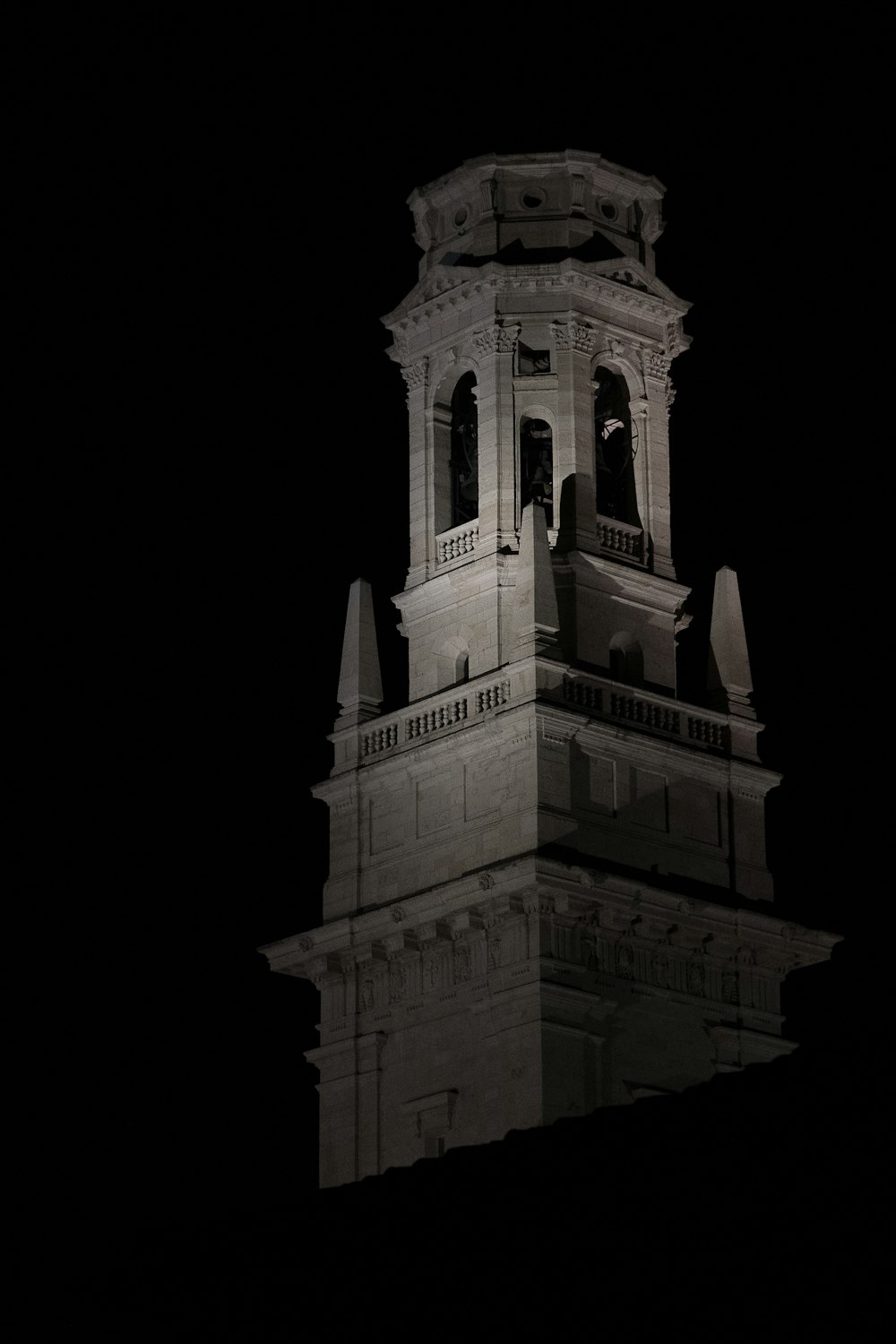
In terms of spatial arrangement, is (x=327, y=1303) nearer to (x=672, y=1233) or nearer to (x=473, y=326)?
(x=672, y=1233)

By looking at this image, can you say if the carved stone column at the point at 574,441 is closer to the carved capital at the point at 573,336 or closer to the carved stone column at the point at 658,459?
the carved capital at the point at 573,336

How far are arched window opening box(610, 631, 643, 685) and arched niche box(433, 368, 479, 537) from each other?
4051 millimetres

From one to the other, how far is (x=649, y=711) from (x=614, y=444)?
277 inches

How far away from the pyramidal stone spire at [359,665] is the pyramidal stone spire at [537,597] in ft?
13.2

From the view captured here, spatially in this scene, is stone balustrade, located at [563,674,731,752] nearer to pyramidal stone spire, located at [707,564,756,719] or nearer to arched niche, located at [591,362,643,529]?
pyramidal stone spire, located at [707,564,756,719]

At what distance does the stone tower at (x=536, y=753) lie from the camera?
235 feet

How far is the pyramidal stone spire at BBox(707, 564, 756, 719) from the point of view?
251 ft

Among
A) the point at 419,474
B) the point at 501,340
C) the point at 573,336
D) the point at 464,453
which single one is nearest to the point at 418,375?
the point at 464,453

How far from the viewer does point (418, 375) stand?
79.3 m

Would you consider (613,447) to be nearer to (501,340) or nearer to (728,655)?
(501,340)

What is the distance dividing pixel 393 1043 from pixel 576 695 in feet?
24.3

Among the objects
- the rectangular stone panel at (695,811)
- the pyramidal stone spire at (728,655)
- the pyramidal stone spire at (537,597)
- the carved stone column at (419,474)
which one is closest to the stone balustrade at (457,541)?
the carved stone column at (419,474)

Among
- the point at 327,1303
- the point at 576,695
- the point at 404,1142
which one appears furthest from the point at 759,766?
the point at 327,1303

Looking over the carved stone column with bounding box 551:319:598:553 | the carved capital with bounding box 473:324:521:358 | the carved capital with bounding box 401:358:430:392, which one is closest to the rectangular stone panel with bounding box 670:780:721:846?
the carved stone column with bounding box 551:319:598:553
